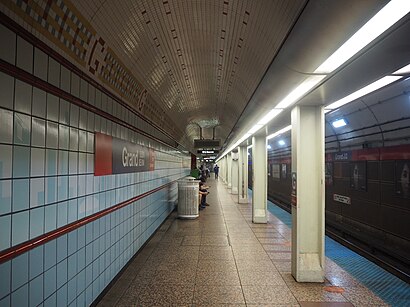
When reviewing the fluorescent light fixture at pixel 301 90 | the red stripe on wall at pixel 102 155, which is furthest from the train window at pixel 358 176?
the red stripe on wall at pixel 102 155

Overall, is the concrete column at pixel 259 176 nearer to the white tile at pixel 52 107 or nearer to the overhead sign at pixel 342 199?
the overhead sign at pixel 342 199

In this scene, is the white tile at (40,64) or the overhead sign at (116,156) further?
the overhead sign at (116,156)

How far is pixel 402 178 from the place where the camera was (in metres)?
5.71

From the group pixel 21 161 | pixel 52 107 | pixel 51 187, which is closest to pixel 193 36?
pixel 52 107

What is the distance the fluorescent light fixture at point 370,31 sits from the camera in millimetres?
1655

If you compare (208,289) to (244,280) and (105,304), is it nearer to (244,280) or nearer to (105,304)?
(244,280)

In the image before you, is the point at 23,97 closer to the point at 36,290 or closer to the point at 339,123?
the point at 36,290

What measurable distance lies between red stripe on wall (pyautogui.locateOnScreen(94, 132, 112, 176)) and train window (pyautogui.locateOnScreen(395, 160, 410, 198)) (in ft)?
16.9

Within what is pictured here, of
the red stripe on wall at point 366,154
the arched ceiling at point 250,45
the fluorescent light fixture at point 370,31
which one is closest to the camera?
the fluorescent light fixture at point 370,31

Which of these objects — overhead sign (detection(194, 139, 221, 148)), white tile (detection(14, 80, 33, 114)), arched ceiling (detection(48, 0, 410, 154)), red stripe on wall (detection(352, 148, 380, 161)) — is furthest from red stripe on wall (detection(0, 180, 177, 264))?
overhead sign (detection(194, 139, 221, 148))

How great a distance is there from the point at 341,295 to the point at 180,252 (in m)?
2.74

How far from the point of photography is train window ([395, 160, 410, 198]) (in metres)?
5.55

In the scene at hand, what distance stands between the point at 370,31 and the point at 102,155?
2851 mm

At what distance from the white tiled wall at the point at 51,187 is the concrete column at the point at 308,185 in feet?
8.22
